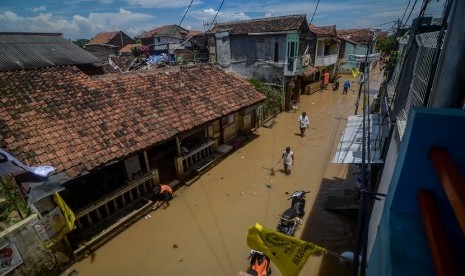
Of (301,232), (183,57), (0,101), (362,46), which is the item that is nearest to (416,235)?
(301,232)

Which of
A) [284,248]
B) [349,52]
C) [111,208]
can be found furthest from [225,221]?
[349,52]

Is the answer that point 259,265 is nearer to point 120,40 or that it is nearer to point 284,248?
point 284,248

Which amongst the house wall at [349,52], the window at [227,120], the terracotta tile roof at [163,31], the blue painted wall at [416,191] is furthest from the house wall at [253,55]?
the terracotta tile roof at [163,31]

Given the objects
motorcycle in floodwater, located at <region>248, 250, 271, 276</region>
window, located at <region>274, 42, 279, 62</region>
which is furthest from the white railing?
motorcycle in floodwater, located at <region>248, 250, 271, 276</region>

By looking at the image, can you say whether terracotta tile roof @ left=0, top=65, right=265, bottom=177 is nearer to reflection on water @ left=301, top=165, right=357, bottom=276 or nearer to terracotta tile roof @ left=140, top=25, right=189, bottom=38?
reflection on water @ left=301, top=165, right=357, bottom=276

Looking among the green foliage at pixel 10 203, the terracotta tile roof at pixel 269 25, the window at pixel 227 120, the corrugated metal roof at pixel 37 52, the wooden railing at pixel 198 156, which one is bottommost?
the wooden railing at pixel 198 156

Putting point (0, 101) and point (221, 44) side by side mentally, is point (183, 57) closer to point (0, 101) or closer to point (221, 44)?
point (221, 44)

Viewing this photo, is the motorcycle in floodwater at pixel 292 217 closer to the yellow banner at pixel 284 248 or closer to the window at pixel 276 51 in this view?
the yellow banner at pixel 284 248

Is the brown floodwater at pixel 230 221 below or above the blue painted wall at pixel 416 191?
below

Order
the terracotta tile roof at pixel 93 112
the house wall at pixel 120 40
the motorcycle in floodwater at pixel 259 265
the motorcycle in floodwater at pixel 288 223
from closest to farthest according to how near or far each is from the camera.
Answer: the motorcycle in floodwater at pixel 259 265, the terracotta tile roof at pixel 93 112, the motorcycle in floodwater at pixel 288 223, the house wall at pixel 120 40

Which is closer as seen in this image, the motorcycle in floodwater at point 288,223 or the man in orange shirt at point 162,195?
the motorcycle in floodwater at point 288,223
